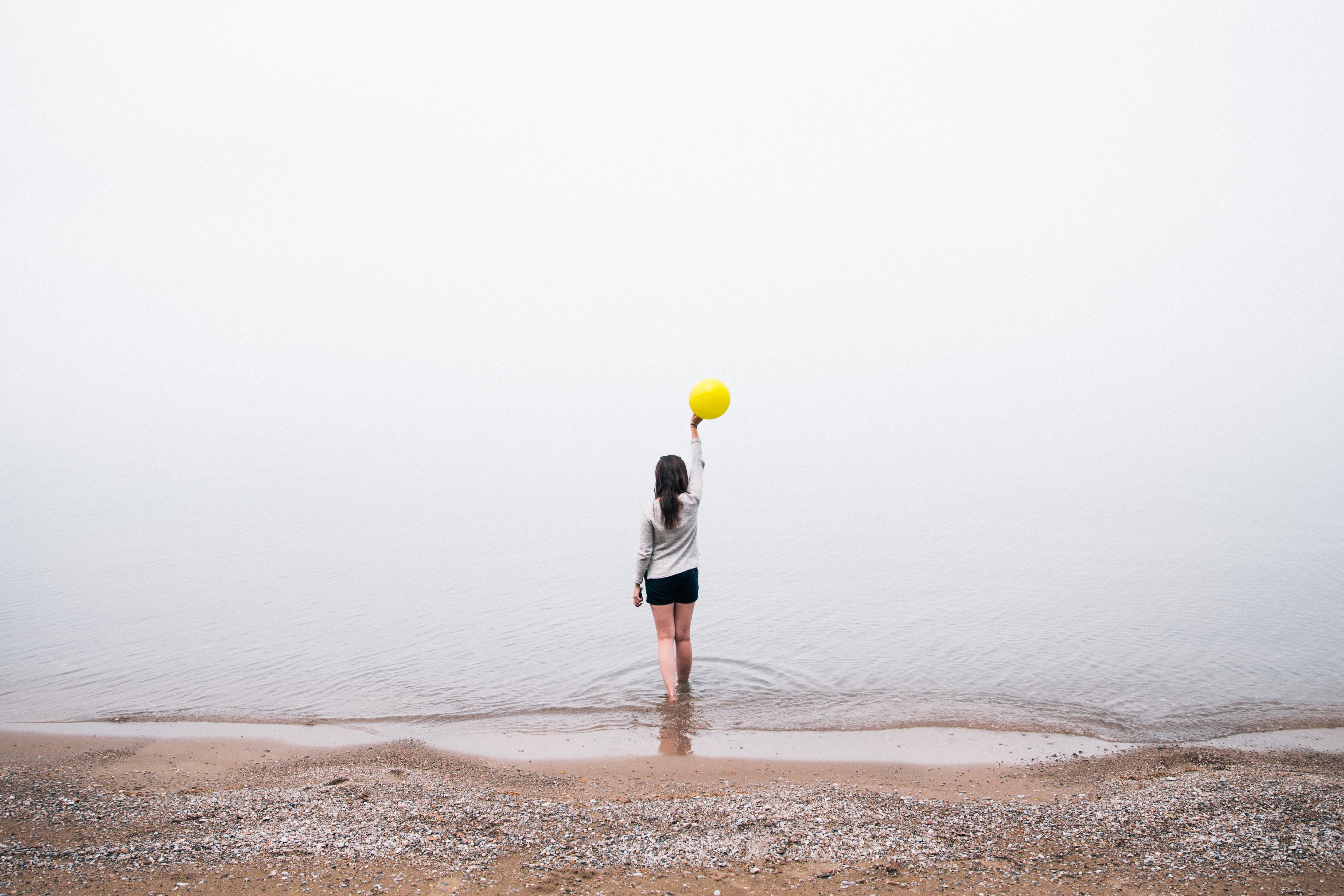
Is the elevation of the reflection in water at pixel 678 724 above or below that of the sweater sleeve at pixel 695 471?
below

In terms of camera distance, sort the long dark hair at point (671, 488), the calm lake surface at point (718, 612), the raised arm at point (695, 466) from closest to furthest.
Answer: the long dark hair at point (671, 488)
the raised arm at point (695, 466)
the calm lake surface at point (718, 612)

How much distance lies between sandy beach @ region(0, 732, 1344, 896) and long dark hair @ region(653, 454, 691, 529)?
6.68ft

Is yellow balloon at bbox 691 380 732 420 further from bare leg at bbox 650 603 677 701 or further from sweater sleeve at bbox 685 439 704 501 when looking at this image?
bare leg at bbox 650 603 677 701

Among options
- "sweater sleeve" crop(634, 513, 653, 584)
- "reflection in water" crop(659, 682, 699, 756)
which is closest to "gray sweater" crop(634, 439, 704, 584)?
"sweater sleeve" crop(634, 513, 653, 584)

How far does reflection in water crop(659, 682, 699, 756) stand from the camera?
21.8ft

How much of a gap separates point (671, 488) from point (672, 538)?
48cm

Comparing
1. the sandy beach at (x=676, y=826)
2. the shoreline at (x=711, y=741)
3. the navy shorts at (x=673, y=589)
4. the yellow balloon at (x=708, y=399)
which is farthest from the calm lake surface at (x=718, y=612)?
the yellow balloon at (x=708, y=399)

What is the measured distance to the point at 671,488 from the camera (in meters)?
7.31

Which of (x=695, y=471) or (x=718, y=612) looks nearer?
(x=695, y=471)

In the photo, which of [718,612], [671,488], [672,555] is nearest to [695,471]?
[671,488]

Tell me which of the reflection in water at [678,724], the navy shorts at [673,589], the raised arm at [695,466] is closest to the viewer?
the reflection in water at [678,724]

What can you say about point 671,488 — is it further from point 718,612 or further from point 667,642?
point 718,612

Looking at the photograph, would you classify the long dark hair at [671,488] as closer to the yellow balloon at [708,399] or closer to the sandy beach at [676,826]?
the yellow balloon at [708,399]

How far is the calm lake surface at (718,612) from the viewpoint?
8.06m
